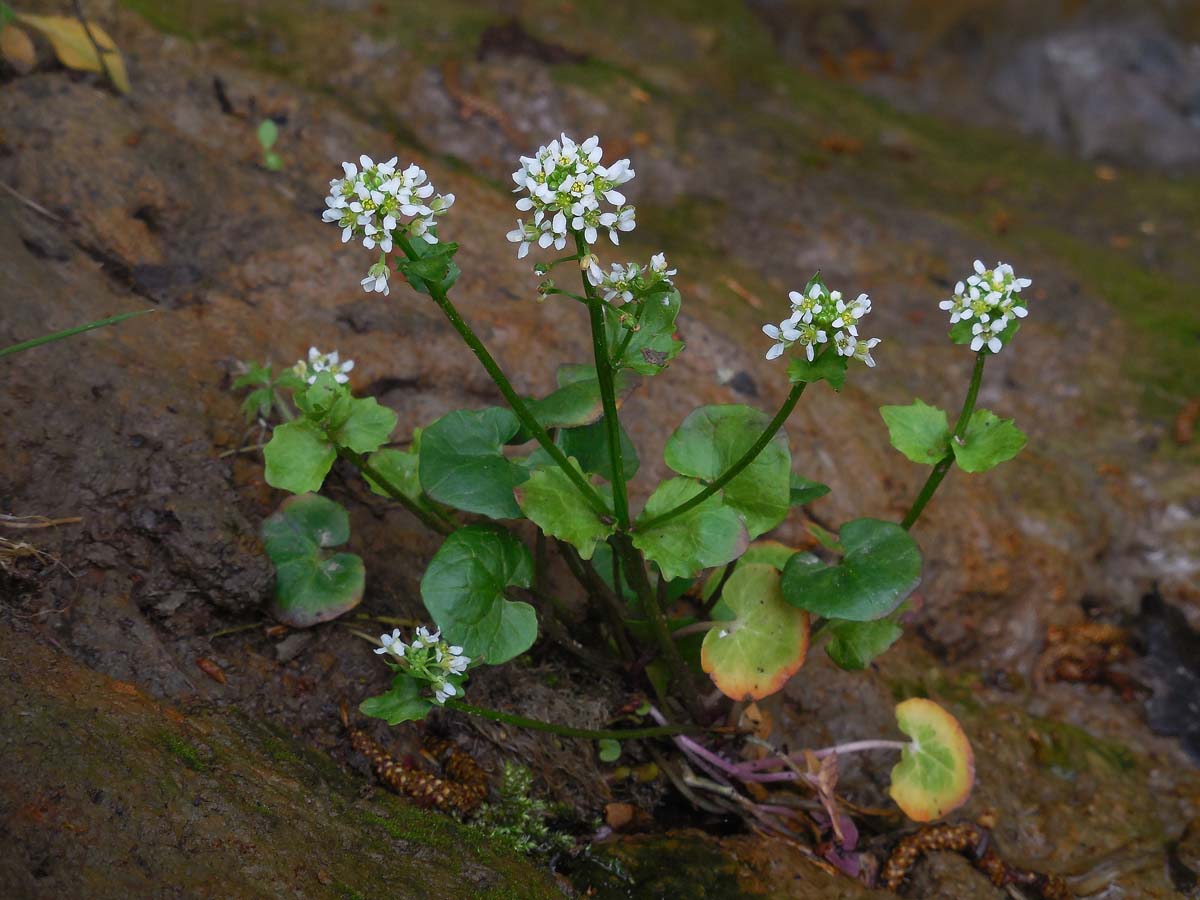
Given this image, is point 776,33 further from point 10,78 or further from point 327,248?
point 10,78

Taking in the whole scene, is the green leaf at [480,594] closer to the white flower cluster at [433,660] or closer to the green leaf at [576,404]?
the white flower cluster at [433,660]

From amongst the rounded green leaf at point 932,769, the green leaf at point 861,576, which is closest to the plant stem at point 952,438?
the green leaf at point 861,576

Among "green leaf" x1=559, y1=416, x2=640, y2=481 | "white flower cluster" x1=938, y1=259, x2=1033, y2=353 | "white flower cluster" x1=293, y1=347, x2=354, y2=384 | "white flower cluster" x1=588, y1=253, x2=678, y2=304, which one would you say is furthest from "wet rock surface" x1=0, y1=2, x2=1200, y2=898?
"white flower cluster" x1=938, y1=259, x2=1033, y2=353

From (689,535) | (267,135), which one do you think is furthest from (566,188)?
(267,135)

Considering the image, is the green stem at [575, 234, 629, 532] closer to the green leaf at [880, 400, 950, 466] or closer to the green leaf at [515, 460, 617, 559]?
the green leaf at [515, 460, 617, 559]

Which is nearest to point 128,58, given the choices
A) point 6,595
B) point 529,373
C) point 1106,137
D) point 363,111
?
point 363,111
